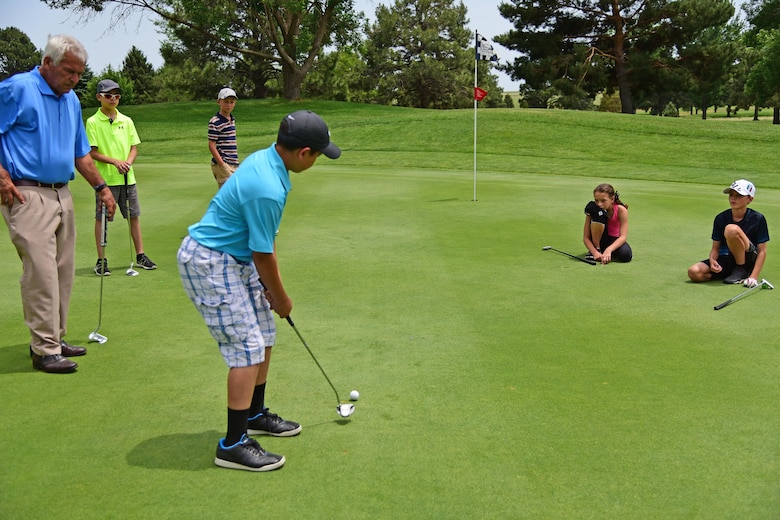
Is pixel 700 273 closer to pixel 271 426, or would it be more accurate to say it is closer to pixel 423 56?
pixel 271 426

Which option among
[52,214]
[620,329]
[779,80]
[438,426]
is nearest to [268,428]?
[438,426]

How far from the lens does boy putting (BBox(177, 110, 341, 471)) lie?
3672mm

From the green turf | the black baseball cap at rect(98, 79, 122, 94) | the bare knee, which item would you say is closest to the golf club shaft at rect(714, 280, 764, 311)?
the green turf

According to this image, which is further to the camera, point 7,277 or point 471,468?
point 7,277

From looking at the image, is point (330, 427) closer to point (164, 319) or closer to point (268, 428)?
point (268, 428)

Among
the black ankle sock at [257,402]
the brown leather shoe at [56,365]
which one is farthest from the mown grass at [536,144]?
the black ankle sock at [257,402]

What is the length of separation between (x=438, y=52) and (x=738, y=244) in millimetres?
70690

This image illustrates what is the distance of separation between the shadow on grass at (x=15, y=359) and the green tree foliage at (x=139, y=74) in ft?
229

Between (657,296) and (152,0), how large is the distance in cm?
4296

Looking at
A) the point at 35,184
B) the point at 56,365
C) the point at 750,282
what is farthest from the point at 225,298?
the point at 750,282

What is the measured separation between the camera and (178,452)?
4.08 m

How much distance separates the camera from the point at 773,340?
613 centimetres

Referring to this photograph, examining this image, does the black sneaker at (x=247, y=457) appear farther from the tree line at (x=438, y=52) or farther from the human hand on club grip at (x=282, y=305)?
the tree line at (x=438, y=52)

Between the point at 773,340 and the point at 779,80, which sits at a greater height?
the point at 779,80
